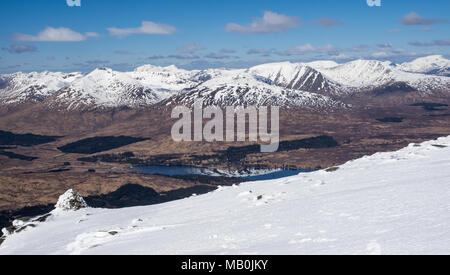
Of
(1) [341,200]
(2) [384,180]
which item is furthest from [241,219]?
(2) [384,180]

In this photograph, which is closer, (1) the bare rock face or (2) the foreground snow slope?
(2) the foreground snow slope

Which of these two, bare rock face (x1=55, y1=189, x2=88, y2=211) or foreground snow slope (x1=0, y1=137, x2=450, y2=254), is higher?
foreground snow slope (x1=0, y1=137, x2=450, y2=254)

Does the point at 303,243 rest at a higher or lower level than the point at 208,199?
higher

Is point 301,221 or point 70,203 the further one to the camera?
point 70,203

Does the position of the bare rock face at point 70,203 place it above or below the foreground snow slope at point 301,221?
below

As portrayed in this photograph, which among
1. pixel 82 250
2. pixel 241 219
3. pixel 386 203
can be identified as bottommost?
pixel 82 250

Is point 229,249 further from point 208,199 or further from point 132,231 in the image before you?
point 208,199

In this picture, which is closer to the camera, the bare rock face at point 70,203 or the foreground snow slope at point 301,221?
the foreground snow slope at point 301,221

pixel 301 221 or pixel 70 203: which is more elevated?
pixel 301 221
